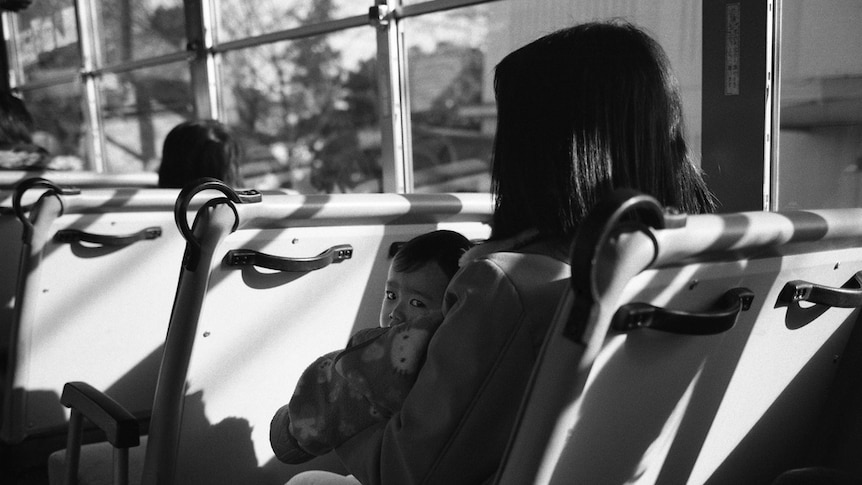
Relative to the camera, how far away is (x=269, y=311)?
5.26ft

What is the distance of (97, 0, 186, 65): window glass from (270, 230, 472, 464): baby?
4.36 meters

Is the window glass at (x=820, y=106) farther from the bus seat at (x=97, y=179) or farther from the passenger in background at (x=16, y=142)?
the passenger in background at (x=16, y=142)

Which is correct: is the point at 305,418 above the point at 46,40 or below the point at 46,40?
below

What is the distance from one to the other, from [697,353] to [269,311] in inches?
38.5

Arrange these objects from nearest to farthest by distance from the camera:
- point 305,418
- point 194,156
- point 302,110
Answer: point 305,418 < point 194,156 < point 302,110

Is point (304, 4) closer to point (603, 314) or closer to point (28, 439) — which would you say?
point (28, 439)

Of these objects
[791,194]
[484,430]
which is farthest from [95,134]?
[484,430]

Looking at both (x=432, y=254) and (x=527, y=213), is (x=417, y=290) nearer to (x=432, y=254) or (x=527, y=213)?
(x=432, y=254)

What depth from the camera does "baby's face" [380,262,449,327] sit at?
4.28 ft

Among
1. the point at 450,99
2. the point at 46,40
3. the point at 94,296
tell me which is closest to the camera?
the point at 94,296

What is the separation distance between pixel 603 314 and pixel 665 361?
19 centimetres

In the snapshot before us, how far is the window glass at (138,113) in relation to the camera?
537cm

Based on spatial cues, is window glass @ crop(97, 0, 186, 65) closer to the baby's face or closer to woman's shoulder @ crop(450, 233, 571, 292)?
the baby's face

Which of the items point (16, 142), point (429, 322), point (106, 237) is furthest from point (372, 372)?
point (16, 142)
